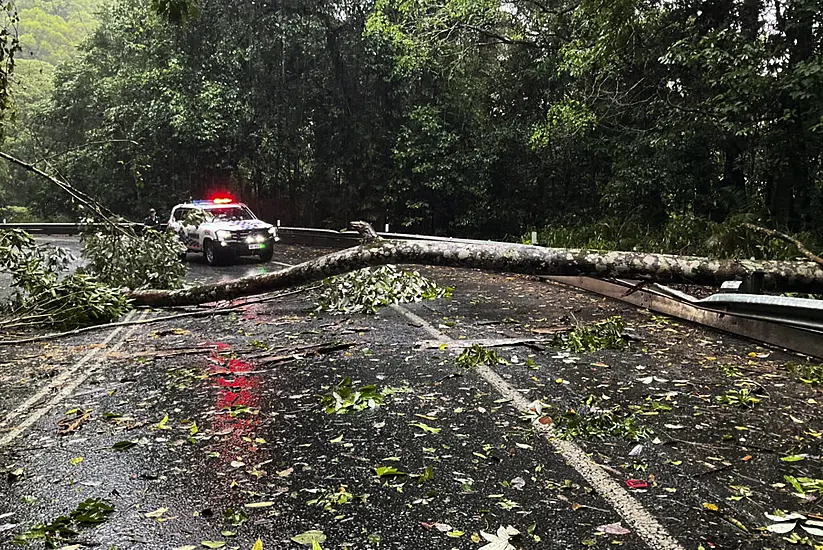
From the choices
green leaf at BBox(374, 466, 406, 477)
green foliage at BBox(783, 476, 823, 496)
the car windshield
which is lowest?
green leaf at BBox(374, 466, 406, 477)

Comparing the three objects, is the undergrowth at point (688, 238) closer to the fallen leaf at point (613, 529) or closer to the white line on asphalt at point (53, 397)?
the fallen leaf at point (613, 529)

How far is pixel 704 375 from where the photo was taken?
20.4 feet

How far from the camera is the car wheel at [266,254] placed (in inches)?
734

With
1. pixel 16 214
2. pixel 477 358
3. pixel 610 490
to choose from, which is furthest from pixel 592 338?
pixel 16 214

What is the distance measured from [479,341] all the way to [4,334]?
6.48 metres

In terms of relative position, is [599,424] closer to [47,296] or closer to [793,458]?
[793,458]

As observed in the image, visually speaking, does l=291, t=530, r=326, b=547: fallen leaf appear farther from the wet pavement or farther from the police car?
the police car

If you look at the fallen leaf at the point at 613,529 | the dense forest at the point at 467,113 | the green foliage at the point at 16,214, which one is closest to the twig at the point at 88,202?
the dense forest at the point at 467,113

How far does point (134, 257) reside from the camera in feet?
35.0

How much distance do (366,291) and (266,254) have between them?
901 centimetres

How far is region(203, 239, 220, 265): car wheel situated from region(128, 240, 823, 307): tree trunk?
440 inches

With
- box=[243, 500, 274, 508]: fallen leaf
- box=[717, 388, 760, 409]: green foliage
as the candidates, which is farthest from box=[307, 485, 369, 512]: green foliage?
box=[717, 388, 760, 409]: green foliage

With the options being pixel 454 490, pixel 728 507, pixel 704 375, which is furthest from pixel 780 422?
pixel 454 490

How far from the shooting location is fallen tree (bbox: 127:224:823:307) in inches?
257
